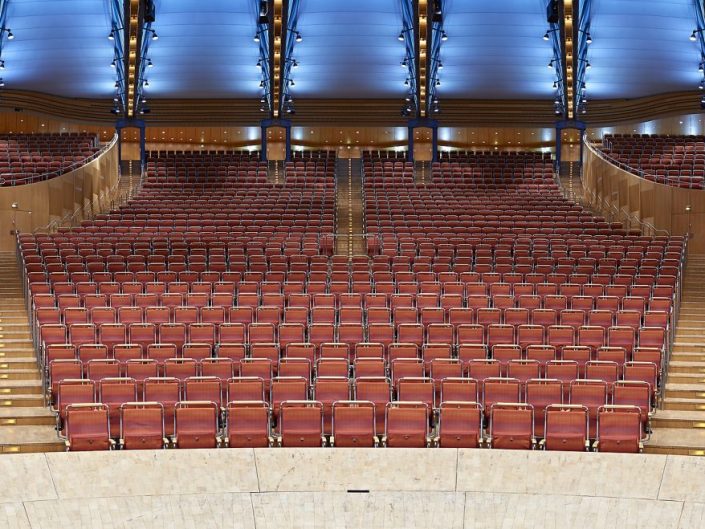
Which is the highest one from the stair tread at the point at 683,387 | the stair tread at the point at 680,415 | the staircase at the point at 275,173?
the stair tread at the point at 680,415

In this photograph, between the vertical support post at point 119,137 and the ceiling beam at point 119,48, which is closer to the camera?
the ceiling beam at point 119,48

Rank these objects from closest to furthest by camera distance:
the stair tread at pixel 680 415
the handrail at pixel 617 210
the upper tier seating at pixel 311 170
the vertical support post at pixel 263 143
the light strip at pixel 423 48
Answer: the stair tread at pixel 680 415 → the handrail at pixel 617 210 → the upper tier seating at pixel 311 170 → the light strip at pixel 423 48 → the vertical support post at pixel 263 143

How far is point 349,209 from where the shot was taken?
24.1 metres

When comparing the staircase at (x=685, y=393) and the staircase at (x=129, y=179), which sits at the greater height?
the staircase at (x=685, y=393)

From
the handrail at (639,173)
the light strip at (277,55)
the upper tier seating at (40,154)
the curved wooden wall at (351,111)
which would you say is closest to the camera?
the handrail at (639,173)

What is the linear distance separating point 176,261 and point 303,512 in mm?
9718

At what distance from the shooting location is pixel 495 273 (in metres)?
15.2

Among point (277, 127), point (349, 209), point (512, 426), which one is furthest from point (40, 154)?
point (512, 426)

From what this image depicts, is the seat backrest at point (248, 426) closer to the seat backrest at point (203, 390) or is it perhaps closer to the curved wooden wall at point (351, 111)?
the seat backrest at point (203, 390)

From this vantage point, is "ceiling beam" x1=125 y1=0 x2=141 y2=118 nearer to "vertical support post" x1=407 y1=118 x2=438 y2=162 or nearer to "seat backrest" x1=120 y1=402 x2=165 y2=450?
"vertical support post" x1=407 y1=118 x2=438 y2=162

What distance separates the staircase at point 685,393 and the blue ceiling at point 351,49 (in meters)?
16.2

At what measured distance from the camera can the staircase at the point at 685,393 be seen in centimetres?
969

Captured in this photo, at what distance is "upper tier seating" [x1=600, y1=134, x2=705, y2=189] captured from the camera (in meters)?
22.7

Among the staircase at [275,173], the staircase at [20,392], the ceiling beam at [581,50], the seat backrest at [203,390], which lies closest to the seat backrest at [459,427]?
the seat backrest at [203,390]
